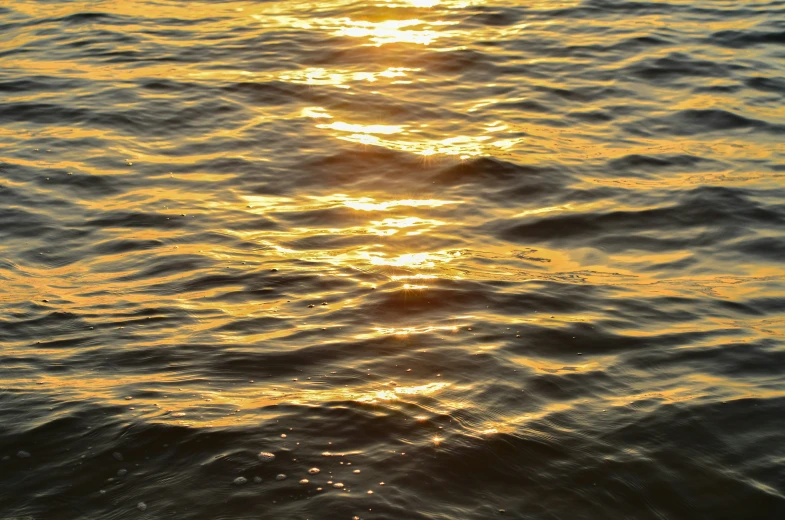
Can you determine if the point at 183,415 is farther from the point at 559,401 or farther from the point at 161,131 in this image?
the point at 161,131

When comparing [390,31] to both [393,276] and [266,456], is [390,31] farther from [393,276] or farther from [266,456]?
[266,456]

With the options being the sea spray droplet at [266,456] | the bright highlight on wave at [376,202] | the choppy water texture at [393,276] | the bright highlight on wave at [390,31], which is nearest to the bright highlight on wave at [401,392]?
the choppy water texture at [393,276]

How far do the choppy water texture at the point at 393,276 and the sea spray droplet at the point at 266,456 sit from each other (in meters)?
0.02

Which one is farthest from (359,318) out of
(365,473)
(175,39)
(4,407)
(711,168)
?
(175,39)

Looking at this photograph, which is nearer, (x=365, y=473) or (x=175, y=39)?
(x=365, y=473)

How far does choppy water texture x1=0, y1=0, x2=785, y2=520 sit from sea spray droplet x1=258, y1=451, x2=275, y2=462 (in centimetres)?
2

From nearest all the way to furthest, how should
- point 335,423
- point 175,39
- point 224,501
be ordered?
1. point 224,501
2. point 335,423
3. point 175,39

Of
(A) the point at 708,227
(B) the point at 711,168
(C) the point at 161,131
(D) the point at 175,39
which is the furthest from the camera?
(D) the point at 175,39

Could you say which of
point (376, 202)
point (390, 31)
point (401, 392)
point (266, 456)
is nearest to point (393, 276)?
point (376, 202)

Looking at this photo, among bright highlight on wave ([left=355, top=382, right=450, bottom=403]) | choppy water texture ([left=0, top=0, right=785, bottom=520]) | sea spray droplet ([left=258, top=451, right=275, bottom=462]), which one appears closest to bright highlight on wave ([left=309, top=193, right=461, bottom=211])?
choppy water texture ([left=0, top=0, right=785, bottom=520])

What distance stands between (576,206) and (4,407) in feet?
18.4

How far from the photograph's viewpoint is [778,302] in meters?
7.57

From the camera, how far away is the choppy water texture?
5473 millimetres

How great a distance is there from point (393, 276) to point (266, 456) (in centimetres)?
269
